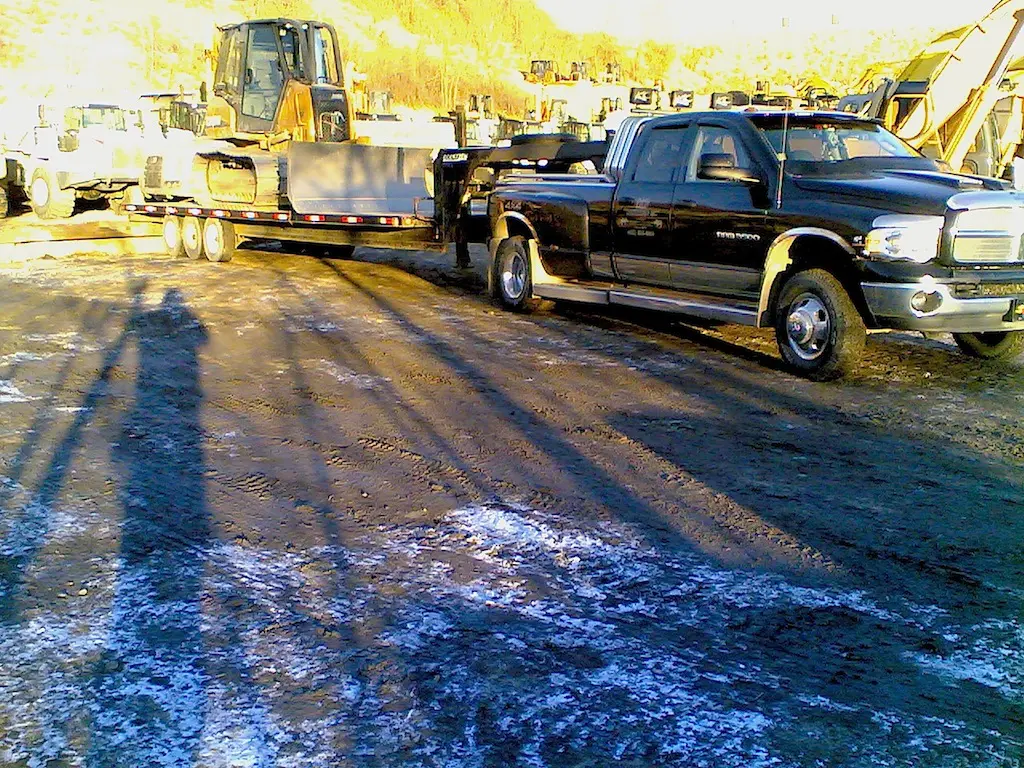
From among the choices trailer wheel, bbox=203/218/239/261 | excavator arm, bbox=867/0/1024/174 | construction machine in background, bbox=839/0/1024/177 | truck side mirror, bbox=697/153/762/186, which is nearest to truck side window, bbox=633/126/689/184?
truck side mirror, bbox=697/153/762/186

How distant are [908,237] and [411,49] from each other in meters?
68.9

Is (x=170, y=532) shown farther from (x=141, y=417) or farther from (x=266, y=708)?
(x=141, y=417)

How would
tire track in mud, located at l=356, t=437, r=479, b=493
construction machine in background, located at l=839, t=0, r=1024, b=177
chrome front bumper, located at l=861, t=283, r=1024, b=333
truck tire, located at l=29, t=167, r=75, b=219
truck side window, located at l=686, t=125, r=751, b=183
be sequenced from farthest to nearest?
truck tire, located at l=29, t=167, r=75, b=219
construction machine in background, located at l=839, t=0, r=1024, b=177
truck side window, located at l=686, t=125, r=751, b=183
chrome front bumper, located at l=861, t=283, r=1024, b=333
tire track in mud, located at l=356, t=437, r=479, b=493

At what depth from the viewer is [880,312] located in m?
7.63

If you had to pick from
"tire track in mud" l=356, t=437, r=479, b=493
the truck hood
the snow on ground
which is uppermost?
the truck hood

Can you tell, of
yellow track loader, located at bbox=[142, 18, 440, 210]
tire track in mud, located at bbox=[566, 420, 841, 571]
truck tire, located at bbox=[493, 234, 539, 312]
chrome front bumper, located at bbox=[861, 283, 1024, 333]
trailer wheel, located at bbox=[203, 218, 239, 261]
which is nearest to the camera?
tire track in mud, located at bbox=[566, 420, 841, 571]

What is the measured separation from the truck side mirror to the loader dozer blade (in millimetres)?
6699

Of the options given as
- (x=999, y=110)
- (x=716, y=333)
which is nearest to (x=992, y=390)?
(x=716, y=333)

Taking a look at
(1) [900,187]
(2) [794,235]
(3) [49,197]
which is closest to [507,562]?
(2) [794,235]

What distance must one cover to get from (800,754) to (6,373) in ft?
22.1

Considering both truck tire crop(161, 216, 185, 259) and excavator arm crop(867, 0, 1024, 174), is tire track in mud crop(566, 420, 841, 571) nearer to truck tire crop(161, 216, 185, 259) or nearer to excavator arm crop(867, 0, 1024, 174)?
excavator arm crop(867, 0, 1024, 174)

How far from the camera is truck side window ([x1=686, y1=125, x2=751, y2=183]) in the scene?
29.1 ft

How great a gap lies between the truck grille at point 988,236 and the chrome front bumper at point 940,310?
10.9 inches

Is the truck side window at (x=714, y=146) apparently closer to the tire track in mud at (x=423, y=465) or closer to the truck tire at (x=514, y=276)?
the truck tire at (x=514, y=276)
